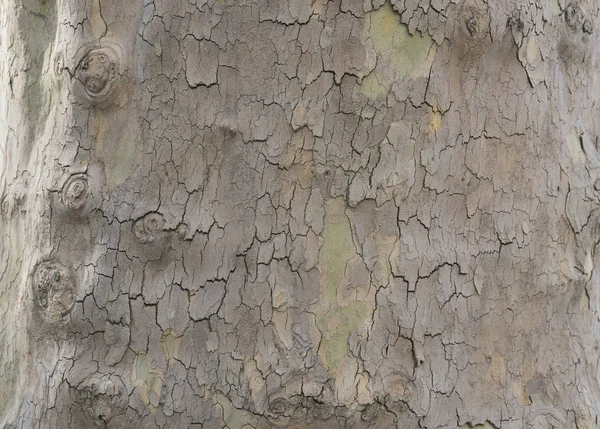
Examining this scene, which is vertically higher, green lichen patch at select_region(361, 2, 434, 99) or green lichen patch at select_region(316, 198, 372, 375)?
green lichen patch at select_region(361, 2, 434, 99)

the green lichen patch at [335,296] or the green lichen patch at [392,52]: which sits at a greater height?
the green lichen patch at [392,52]

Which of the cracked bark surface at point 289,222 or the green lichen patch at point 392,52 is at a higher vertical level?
the green lichen patch at point 392,52

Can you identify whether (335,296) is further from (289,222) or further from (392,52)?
(392,52)

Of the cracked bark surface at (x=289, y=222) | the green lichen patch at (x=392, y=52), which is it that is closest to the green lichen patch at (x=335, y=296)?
the cracked bark surface at (x=289, y=222)

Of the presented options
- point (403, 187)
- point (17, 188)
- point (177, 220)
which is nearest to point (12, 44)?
point (17, 188)

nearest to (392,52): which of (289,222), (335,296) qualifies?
(289,222)

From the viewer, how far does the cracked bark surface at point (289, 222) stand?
57.1 inches

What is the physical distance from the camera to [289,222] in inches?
57.4

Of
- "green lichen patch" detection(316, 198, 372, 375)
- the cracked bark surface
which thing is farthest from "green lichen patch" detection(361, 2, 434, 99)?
"green lichen patch" detection(316, 198, 372, 375)

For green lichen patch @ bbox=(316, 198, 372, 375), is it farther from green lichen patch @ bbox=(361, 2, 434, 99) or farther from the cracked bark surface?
green lichen patch @ bbox=(361, 2, 434, 99)

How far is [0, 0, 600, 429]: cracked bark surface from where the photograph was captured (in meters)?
1.45

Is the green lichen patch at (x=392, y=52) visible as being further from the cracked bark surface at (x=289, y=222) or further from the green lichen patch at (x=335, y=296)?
the green lichen patch at (x=335, y=296)

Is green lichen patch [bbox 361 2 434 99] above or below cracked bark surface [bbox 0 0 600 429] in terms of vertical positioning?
above

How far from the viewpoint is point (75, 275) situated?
5.06 feet
